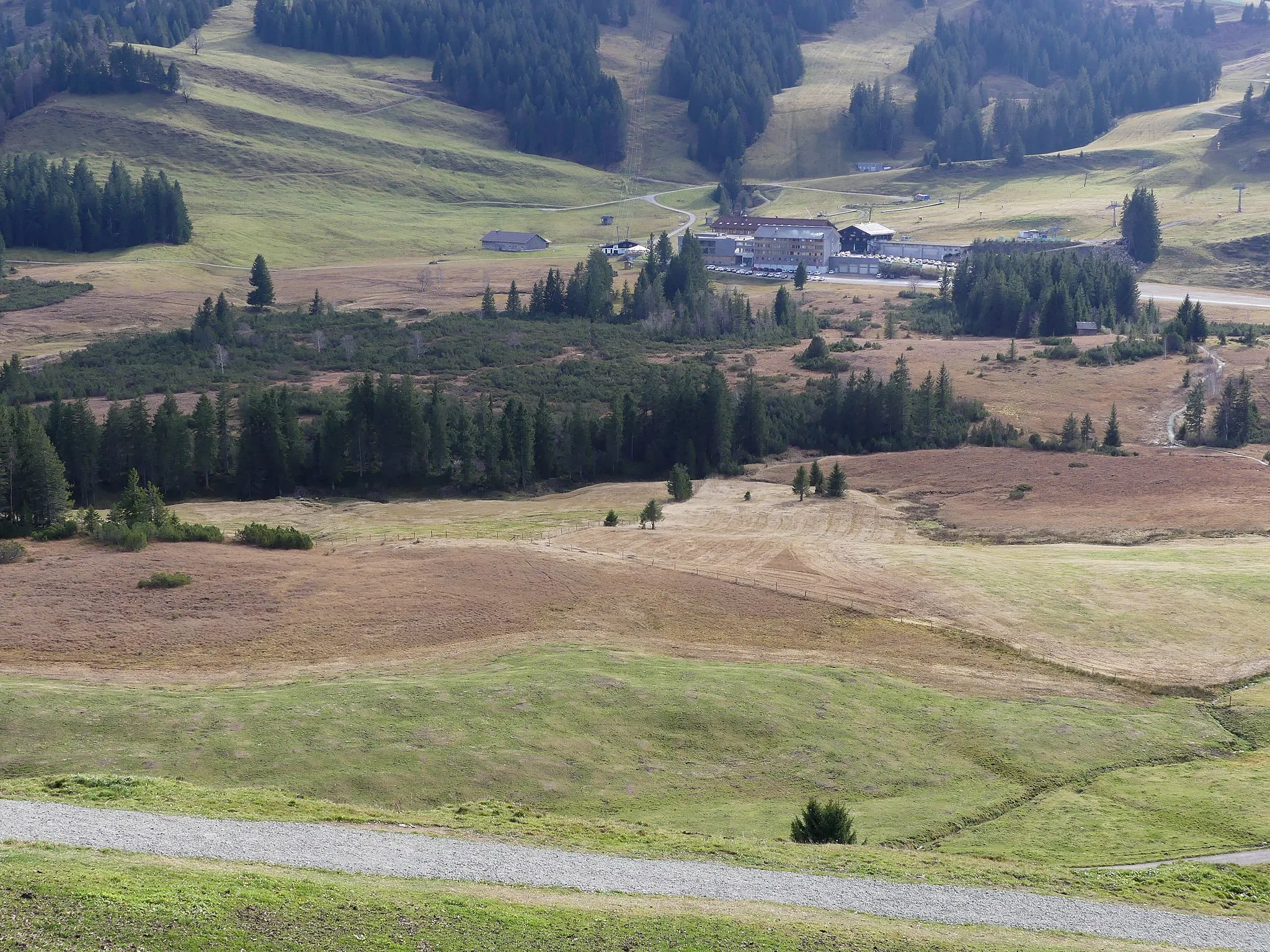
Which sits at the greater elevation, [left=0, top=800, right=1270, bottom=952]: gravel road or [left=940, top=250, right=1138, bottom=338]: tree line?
[left=940, top=250, right=1138, bottom=338]: tree line

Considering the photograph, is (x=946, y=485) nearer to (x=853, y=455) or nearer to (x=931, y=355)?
(x=853, y=455)

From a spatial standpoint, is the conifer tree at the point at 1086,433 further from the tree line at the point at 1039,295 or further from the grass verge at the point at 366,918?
the grass verge at the point at 366,918

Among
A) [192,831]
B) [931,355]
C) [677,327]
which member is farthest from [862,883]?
[677,327]

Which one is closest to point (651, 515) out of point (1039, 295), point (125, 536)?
point (125, 536)

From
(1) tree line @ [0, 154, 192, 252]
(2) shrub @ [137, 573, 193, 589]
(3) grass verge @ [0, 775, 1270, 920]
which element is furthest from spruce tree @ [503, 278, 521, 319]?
(3) grass verge @ [0, 775, 1270, 920]

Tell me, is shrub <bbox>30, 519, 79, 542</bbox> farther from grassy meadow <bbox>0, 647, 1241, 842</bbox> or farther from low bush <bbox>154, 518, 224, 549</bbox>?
grassy meadow <bbox>0, 647, 1241, 842</bbox>

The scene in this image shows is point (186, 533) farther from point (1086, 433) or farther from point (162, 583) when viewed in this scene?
point (1086, 433)
